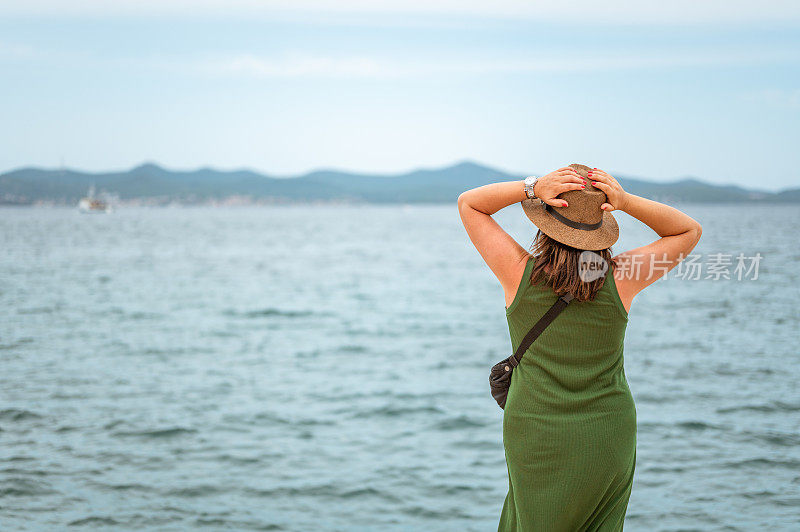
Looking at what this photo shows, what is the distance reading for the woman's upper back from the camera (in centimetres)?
255

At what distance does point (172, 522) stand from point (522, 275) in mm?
5067

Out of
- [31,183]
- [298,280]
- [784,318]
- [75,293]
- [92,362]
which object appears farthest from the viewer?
[31,183]

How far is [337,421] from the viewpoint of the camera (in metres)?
9.91

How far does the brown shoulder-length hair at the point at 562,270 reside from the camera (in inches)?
98.3

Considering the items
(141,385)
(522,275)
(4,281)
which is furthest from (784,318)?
(4,281)

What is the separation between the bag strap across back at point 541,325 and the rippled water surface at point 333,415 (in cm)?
445

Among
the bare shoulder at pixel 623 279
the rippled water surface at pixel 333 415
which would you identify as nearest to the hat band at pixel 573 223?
the bare shoulder at pixel 623 279

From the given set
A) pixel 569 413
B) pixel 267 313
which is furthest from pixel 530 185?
pixel 267 313

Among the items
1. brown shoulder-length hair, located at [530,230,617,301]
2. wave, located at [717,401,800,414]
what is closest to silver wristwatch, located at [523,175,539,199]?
brown shoulder-length hair, located at [530,230,617,301]

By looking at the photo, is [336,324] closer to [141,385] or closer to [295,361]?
[295,361]

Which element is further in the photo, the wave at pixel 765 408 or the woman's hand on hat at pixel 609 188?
the wave at pixel 765 408

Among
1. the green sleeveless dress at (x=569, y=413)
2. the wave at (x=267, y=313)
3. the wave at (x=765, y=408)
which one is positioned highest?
the green sleeveless dress at (x=569, y=413)

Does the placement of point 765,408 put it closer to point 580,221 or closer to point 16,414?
point 580,221

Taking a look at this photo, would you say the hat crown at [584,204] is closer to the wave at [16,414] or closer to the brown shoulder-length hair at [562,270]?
the brown shoulder-length hair at [562,270]
